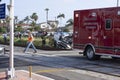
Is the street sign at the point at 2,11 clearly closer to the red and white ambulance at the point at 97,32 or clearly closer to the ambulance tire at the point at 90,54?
the red and white ambulance at the point at 97,32

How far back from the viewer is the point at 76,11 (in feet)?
72.1

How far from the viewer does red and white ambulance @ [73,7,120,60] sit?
18.8 metres

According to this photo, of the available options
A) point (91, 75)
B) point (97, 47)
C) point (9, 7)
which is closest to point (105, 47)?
point (97, 47)

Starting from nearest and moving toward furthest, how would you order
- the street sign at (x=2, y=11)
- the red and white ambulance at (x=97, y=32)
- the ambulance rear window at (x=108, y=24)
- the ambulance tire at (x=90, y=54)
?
1. the street sign at (x=2, y=11)
2. the red and white ambulance at (x=97, y=32)
3. the ambulance rear window at (x=108, y=24)
4. the ambulance tire at (x=90, y=54)

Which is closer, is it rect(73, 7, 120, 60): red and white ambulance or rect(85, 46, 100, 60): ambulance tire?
rect(73, 7, 120, 60): red and white ambulance

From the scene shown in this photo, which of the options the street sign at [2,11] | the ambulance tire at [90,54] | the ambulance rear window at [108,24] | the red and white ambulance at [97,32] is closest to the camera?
the street sign at [2,11]

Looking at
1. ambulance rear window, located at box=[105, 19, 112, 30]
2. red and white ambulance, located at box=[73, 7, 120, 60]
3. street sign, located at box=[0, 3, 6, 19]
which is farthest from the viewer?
ambulance rear window, located at box=[105, 19, 112, 30]

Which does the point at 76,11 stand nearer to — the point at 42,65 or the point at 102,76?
the point at 42,65

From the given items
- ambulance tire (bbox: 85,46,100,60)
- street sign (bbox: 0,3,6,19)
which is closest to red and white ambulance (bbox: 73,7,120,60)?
ambulance tire (bbox: 85,46,100,60)

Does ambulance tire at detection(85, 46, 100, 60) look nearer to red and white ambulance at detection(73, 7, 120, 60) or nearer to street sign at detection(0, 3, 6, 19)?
red and white ambulance at detection(73, 7, 120, 60)

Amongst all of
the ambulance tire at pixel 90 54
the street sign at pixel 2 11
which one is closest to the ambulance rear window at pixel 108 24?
the ambulance tire at pixel 90 54

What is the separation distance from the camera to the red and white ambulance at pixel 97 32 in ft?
61.5

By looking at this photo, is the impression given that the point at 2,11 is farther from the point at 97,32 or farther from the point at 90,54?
the point at 90,54

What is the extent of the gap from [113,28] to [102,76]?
5.03m
